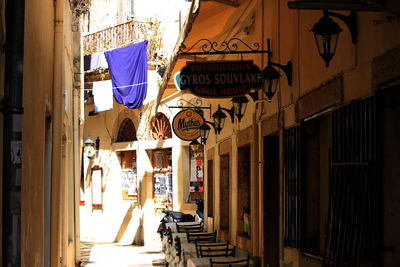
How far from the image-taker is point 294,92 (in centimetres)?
833

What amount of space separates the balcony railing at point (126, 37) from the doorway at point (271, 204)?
1463 cm

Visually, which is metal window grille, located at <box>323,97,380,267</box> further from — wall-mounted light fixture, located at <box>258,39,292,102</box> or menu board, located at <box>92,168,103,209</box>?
menu board, located at <box>92,168,103,209</box>

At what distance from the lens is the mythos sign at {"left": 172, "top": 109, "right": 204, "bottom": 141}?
15961mm

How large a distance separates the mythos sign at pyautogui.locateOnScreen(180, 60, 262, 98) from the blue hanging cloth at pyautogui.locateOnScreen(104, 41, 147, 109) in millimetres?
12583

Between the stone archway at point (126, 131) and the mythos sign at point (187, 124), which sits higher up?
the stone archway at point (126, 131)

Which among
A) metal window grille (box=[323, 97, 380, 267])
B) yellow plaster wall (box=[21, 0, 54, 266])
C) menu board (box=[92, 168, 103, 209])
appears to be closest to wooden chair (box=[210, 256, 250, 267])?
metal window grille (box=[323, 97, 380, 267])

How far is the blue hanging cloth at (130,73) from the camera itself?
21.8m

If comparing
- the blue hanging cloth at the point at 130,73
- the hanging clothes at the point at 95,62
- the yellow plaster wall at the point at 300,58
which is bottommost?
the yellow plaster wall at the point at 300,58

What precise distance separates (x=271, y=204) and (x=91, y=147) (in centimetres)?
1676

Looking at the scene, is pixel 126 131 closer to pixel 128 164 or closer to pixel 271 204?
pixel 128 164

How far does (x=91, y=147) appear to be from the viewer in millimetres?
26141

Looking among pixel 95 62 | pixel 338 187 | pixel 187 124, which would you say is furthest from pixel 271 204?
pixel 95 62

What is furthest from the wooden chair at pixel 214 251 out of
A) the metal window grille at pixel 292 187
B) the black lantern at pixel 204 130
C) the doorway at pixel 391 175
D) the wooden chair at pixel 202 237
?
the doorway at pixel 391 175

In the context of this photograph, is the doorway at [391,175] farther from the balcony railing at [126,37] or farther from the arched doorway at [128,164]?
the arched doorway at [128,164]
